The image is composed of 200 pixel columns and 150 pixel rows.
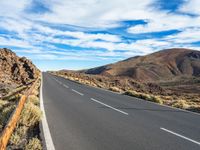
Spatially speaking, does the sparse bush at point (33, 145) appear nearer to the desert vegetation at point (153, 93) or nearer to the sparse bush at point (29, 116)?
the sparse bush at point (29, 116)

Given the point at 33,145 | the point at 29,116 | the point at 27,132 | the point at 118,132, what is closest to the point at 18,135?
the point at 27,132

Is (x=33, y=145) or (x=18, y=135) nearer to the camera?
(x=33, y=145)

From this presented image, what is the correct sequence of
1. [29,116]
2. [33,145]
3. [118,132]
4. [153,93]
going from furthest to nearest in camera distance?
[153,93]
[29,116]
[118,132]
[33,145]

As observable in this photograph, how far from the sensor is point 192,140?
765cm

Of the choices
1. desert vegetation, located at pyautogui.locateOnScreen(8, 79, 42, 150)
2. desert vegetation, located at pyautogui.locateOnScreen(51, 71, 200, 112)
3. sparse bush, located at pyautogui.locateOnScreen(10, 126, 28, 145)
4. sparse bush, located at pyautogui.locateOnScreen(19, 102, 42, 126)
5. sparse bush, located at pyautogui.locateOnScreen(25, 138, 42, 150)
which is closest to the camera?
sparse bush, located at pyautogui.locateOnScreen(25, 138, 42, 150)

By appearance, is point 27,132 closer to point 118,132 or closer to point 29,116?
point 29,116

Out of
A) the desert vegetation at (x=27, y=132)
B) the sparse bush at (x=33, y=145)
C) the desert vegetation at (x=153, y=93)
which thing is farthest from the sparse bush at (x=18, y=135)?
the desert vegetation at (x=153, y=93)

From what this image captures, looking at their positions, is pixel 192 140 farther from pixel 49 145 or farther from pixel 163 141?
pixel 49 145

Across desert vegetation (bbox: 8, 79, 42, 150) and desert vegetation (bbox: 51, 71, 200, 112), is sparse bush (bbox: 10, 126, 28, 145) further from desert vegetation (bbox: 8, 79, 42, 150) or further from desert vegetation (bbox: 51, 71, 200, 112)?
desert vegetation (bbox: 51, 71, 200, 112)

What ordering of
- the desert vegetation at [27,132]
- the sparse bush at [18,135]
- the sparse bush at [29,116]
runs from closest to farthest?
the desert vegetation at [27,132]
the sparse bush at [18,135]
the sparse bush at [29,116]

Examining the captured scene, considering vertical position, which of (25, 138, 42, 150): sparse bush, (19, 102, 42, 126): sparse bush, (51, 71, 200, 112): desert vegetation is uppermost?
(19, 102, 42, 126): sparse bush

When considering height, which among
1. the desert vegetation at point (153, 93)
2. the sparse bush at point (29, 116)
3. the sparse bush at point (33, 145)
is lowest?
the desert vegetation at point (153, 93)

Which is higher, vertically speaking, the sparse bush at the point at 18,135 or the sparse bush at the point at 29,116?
the sparse bush at the point at 29,116

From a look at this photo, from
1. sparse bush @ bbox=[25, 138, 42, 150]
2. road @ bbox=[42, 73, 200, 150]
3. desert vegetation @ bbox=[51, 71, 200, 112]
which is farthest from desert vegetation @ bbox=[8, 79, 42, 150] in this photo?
desert vegetation @ bbox=[51, 71, 200, 112]
